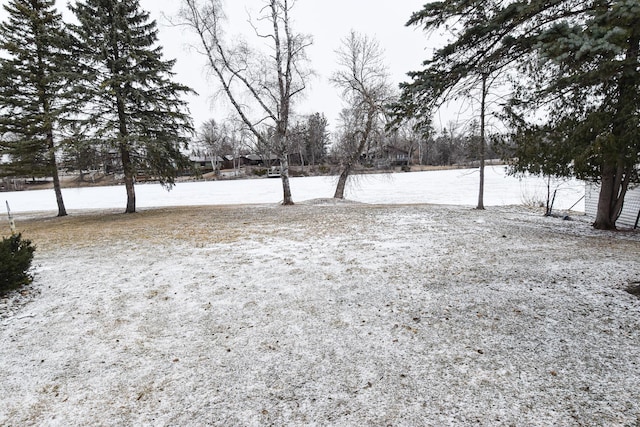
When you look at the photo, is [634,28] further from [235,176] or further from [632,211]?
[235,176]

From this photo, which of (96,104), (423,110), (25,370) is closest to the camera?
(25,370)

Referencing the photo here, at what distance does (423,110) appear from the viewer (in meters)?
4.32

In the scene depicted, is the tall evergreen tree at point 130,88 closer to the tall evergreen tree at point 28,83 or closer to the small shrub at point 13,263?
the tall evergreen tree at point 28,83

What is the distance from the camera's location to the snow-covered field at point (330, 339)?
235 centimetres

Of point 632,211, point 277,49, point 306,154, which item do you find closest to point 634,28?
point 632,211

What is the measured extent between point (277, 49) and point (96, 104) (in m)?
7.94

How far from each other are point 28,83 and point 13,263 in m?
13.6

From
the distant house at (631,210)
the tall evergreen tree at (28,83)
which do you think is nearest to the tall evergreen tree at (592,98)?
the distant house at (631,210)

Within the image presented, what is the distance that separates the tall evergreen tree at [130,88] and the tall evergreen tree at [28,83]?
4.09 feet

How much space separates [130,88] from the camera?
40.1 ft

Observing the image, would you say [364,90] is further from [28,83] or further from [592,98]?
[28,83]

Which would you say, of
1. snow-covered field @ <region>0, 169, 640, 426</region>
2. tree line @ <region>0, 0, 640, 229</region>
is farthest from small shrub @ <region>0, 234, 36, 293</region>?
tree line @ <region>0, 0, 640, 229</region>

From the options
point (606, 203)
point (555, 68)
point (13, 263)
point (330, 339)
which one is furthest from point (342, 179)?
point (330, 339)

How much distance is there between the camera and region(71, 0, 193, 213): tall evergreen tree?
11922 millimetres
